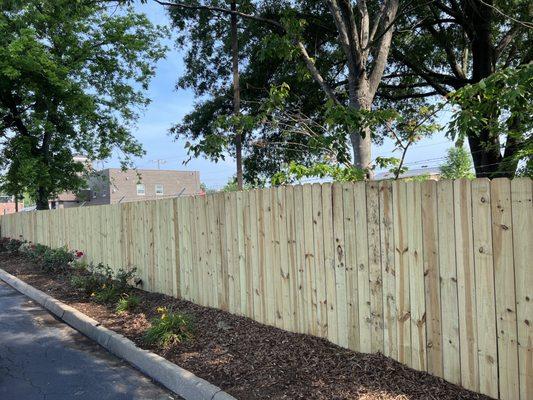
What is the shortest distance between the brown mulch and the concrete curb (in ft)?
0.39

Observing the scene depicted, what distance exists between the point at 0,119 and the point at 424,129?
19017 mm

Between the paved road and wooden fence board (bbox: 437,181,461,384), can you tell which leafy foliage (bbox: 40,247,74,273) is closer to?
the paved road

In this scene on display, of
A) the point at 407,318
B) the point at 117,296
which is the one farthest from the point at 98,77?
the point at 407,318

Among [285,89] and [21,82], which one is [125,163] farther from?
[285,89]

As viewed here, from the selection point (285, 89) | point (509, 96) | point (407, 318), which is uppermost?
point (285, 89)

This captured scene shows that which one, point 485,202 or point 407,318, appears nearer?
point 485,202

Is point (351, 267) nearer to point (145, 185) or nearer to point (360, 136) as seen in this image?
point (360, 136)

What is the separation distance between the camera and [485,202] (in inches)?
135

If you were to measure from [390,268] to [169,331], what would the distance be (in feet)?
8.98

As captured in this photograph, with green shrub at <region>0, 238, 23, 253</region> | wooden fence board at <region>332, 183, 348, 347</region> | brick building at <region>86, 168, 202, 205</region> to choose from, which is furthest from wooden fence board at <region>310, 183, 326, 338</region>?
brick building at <region>86, 168, 202, 205</region>

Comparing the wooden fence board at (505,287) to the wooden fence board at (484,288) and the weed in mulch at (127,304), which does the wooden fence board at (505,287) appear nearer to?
the wooden fence board at (484,288)

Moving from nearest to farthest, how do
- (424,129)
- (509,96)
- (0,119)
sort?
1. (509,96)
2. (424,129)
3. (0,119)

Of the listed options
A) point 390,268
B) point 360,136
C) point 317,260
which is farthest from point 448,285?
point 360,136

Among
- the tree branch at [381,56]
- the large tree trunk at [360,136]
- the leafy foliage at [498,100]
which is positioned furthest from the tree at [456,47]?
the leafy foliage at [498,100]
